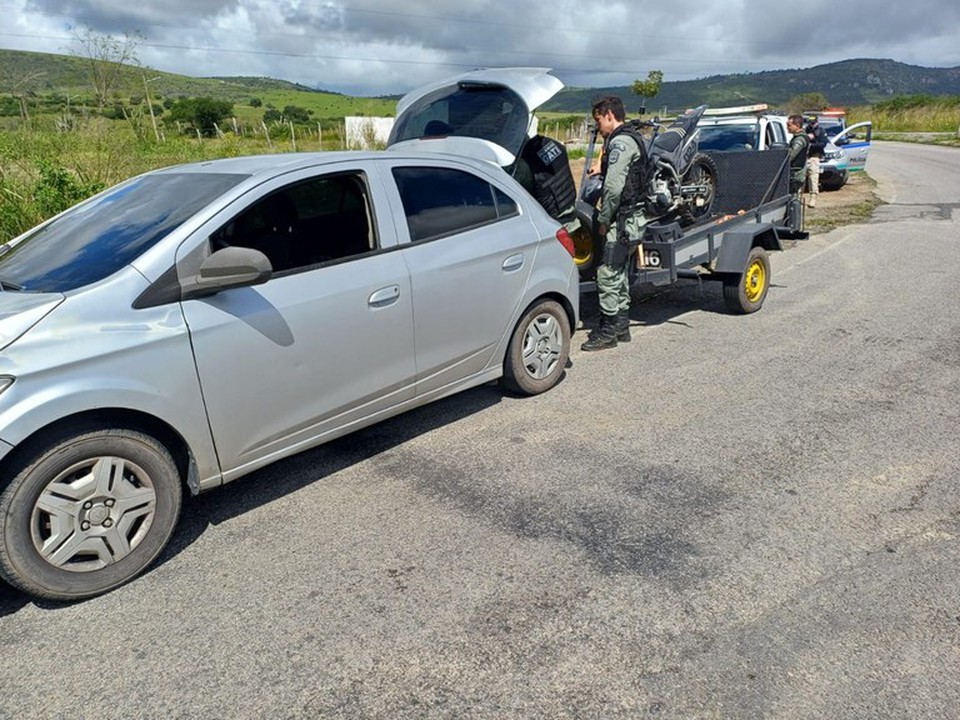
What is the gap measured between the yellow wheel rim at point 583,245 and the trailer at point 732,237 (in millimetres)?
13

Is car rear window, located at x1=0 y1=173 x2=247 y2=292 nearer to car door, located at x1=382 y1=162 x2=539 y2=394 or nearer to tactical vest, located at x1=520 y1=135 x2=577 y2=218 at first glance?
car door, located at x1=382 y1=162 x2=539 y2=394

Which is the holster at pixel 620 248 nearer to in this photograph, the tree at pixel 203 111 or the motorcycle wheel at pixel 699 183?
the motorcycle wheel at pixel 699 183

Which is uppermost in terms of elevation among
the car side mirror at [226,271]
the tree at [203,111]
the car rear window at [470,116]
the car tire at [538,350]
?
the tree at [203,111]

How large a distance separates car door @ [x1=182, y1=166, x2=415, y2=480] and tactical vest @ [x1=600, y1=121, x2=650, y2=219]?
2.73m

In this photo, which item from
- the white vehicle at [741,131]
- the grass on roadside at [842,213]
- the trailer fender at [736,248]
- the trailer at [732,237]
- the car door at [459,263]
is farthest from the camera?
the grass on roadside at [842,213]

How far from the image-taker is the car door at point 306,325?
3.36 metres

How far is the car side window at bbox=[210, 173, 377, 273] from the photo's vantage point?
3672 mm

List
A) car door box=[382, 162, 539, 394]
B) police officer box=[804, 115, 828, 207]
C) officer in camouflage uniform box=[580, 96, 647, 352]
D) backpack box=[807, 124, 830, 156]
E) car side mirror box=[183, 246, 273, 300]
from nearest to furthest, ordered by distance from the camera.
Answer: car side mirror box=[183, 246, 273, 300], car door box=[382, 162, 539, 394], officer in camouflage uniform box=[580, 96, 647, 352], police officer box=[804, 115, 828, 207], backpack box=[807, 124, 830, 156]

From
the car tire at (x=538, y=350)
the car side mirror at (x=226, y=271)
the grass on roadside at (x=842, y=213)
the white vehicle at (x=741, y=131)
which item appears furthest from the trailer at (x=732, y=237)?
the grass on roadside at (x=842, y=213)

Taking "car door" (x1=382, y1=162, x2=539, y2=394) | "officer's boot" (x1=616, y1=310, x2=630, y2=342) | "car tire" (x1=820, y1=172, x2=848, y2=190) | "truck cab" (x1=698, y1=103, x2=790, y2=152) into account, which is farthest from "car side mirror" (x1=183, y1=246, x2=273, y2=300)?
"car tire" (x1=820, y1=172, x2=848, y2=190)

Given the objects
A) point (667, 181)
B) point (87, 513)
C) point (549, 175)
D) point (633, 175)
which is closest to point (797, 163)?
point (667, 181)

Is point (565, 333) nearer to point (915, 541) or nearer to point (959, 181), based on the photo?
point (915, 541)

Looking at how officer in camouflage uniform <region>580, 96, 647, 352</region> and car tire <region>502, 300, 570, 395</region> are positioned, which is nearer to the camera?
car tire <region>502, 300, 570, 395</region>

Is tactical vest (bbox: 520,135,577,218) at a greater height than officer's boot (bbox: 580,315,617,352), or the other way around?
tactical vest (bbox: 520,135,577,218)
